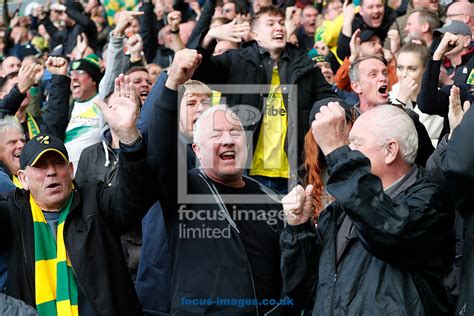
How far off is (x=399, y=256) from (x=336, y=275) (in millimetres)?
338

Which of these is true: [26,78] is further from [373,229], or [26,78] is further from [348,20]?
[373,229]

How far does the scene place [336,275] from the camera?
13.7 feet

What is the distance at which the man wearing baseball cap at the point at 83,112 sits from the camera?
26.0 feet

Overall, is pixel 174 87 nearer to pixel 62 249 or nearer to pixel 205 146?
pixel 205 146

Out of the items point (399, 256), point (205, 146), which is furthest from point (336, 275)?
point (205, 146)

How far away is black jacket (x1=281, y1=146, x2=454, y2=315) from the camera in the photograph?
3896mm

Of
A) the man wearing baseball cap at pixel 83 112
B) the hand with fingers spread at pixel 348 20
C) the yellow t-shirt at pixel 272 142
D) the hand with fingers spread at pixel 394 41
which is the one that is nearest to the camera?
the yellow t-shirt at pixel 272 142

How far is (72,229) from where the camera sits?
4852 millimetres

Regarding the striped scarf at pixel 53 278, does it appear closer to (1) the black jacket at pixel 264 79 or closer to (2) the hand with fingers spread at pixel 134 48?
(1) the black jacket at pixel 264 79

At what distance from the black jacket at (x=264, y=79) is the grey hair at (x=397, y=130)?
3.01 meters

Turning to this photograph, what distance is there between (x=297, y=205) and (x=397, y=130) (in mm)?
600

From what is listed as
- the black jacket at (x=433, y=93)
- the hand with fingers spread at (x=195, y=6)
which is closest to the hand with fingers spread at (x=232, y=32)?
the black jacket at (x=433, y=93)

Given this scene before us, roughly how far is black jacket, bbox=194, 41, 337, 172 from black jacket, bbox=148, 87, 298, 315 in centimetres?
254

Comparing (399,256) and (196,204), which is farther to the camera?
(196,204)
